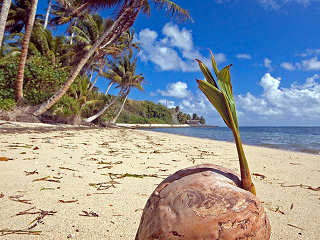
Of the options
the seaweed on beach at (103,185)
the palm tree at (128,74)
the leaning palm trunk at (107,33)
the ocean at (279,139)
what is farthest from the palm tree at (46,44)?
the seaweed on beach at (103,185)

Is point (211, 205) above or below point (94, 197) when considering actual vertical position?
above

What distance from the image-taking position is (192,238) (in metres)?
0.85

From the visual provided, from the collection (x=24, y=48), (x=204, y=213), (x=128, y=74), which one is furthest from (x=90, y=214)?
(x=128, y=74)

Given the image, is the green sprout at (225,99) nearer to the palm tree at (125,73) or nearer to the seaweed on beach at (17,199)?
the seaweed on beach at (17,199)

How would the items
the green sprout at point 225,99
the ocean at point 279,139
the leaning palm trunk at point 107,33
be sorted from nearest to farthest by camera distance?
the green sprout at point 225,99 < the ocean at point 279,139 < the leaning palm trunk at point 107,33

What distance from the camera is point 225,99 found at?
956mm

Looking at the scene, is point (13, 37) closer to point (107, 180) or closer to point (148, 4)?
point (148, 4)

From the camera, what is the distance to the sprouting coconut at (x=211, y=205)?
87cm

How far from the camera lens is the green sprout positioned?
3.19 ft

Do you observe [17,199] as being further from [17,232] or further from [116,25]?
[116,25]

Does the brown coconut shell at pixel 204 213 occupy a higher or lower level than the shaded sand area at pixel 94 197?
higher

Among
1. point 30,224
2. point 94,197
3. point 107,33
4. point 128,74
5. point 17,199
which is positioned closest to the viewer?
point 30,224

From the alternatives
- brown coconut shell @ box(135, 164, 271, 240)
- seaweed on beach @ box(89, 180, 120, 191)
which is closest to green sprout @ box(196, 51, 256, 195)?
brown coconut shell @ box(135, 164, 271, 240)

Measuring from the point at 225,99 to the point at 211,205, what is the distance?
504mm
